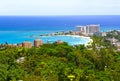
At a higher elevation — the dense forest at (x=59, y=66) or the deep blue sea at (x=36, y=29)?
the dense forest at (x=59, y=66)

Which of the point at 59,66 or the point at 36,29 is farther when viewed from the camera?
the point at 36,29

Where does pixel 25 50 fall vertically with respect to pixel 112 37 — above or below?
above

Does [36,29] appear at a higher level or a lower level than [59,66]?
lower

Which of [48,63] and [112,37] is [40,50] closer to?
[48,63]

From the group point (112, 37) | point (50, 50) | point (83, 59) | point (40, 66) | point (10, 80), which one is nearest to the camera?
point (10, 80)

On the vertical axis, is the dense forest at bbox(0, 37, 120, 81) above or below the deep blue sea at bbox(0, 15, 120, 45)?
above

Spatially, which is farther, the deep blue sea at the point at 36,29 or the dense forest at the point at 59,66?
the deep blue sea at the point at 36,29

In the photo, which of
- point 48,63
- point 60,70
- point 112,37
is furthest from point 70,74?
point 112,37

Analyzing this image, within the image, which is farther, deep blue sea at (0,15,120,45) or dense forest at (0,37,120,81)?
deep blue sea at (0,15,120,45)
